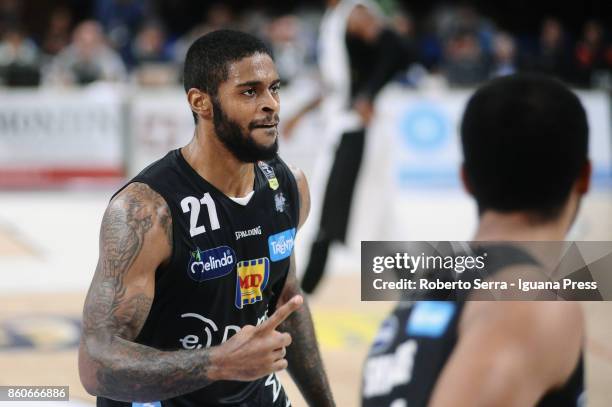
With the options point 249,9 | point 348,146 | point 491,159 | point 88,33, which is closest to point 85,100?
point 88,33

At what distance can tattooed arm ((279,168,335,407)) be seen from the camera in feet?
10.9

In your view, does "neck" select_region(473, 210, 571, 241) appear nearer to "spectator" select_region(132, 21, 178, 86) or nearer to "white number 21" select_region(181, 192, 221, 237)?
"white number 21" select_region(181, 192, 221, 237)

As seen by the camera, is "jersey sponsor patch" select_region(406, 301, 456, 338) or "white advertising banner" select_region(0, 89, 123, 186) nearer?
"jersey sponsor patch" select_region(406, 301, 456, 338)

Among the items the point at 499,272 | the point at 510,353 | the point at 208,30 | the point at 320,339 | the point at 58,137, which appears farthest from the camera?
the point at 208,30

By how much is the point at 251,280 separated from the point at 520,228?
1.37 meters

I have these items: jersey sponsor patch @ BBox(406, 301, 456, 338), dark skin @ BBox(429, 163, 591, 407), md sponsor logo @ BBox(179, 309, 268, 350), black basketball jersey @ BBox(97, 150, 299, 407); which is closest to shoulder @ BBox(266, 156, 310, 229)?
black basketball jersey @ BBox(97, 150, 299, 407)

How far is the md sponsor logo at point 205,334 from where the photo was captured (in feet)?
9.84

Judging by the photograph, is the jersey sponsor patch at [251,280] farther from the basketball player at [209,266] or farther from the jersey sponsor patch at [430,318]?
the jersey sponsor patch at [430,318]

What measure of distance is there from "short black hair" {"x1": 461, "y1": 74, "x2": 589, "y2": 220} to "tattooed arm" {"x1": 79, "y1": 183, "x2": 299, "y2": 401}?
3.05 ft

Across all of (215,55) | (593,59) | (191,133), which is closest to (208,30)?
(191,133)

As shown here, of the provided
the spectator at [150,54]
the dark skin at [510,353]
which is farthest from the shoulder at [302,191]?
the spectator at [150,54]

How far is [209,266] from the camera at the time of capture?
117 inches

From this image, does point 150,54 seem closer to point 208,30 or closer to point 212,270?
point 208,30

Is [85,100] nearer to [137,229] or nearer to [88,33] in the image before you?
[88,33]
